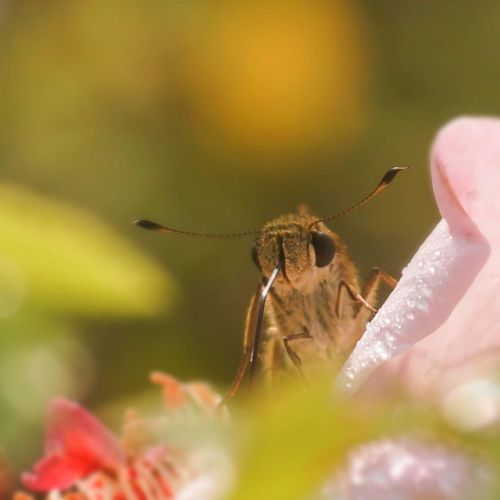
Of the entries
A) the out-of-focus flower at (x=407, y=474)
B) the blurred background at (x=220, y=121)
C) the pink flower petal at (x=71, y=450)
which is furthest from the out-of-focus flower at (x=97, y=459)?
the blurred background at (x=220, y=121)

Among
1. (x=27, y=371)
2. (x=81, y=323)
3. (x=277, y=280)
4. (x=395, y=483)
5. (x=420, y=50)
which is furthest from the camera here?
(x=420, y=50)

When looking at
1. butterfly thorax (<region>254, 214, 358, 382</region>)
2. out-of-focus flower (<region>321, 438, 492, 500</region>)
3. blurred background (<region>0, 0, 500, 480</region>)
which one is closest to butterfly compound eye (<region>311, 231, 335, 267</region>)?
butterfly thorax (<region>254, 214, 358, 382</region>)

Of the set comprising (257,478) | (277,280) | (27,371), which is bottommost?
→ (27,371)

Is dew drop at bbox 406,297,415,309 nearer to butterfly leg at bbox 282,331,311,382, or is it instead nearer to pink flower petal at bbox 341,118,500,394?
pink flower petal at bbox 341,118,500,394

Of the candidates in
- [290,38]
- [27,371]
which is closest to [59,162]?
[290,38]

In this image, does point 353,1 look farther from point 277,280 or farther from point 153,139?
point 277,280

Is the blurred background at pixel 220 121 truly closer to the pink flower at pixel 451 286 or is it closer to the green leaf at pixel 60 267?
the green leaf at pixel 60 267
